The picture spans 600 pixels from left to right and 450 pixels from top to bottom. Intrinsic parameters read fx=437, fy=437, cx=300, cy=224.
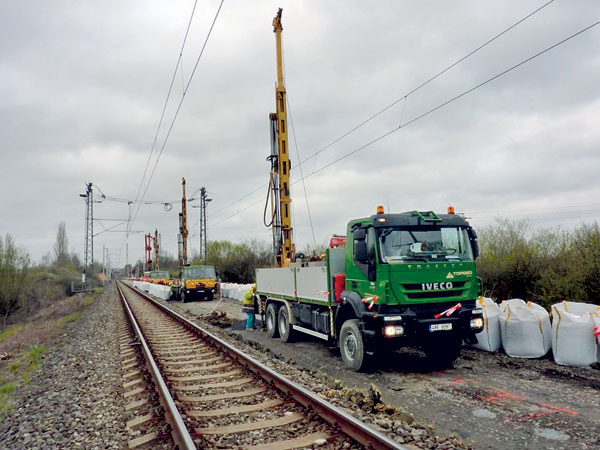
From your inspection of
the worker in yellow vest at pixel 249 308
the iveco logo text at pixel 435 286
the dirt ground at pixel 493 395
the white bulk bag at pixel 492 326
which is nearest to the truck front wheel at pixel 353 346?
the dirt ground at pixel 493 395

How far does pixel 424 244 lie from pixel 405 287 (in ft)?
3.03

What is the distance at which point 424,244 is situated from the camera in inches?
313

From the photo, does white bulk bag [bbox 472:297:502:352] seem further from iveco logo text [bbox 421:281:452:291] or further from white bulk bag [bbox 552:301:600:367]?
iveco logo text [bbox 421:281:452:291]

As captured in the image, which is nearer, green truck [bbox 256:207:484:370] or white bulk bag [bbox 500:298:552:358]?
green truck [bbox 256:207:484:370]

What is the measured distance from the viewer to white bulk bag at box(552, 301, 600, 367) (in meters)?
7.75

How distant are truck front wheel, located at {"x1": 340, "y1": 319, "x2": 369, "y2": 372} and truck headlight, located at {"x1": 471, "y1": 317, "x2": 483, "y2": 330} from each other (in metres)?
2.03

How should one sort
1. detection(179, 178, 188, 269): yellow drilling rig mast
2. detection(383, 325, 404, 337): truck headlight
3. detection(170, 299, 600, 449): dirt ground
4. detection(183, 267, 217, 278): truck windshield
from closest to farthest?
1. detection(170, 299, 600, 449): dirt ground
2. detection(383, 325, 404, 337): truck headlight
3. detection(183, 267, 217, 278): truck windshield
4. detection(179, 178, 188, 269): yellow drilling rig mast

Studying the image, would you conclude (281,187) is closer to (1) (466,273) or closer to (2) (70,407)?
(1) (466,273)

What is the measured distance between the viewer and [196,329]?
41.4 ft

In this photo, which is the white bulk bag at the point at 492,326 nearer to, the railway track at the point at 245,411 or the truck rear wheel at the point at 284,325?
the truck rear wheel at the point at 284,325

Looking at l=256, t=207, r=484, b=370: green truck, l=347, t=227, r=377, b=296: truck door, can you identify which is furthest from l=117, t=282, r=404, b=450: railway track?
l=347, t=227, r=377, b=296: truck door

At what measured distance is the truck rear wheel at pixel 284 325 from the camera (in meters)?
11.4

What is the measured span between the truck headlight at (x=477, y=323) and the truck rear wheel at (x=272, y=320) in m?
5.92

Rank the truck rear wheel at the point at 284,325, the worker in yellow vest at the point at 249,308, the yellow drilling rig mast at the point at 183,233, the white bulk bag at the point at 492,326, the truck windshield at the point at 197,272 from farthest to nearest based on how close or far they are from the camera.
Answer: the yellow drilling rig mast at the point at 183,233 < the truck windshield at the point at 197,272 < the worker in yellow vest at the point at 249,308 < the truck rear wheel at the point at 284,325 < the white bulk bag at the point at 492,326
